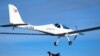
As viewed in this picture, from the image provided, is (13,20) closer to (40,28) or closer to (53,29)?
(40,28)

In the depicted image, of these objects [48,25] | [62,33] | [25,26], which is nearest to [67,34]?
[62,33]

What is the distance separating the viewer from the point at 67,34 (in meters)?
51.0

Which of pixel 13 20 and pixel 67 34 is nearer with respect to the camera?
pixel 13 20

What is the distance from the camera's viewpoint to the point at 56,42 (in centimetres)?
4841

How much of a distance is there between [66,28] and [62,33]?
3055 millimetres

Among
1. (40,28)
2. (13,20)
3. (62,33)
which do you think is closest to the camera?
(13,20)

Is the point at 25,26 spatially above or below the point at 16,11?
below

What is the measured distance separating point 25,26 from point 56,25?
28.8 feet

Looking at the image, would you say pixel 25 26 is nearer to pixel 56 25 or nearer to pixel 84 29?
pixel 56 25

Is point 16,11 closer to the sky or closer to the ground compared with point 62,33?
closer to the sky

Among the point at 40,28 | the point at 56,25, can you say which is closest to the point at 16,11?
the point at 40,28

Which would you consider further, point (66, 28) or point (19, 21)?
point (66, 28)

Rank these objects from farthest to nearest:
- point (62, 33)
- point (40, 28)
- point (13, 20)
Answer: point (62, 33) < point (40, 28) < point (13, 20)

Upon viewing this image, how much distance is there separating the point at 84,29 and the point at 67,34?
11.2ft
